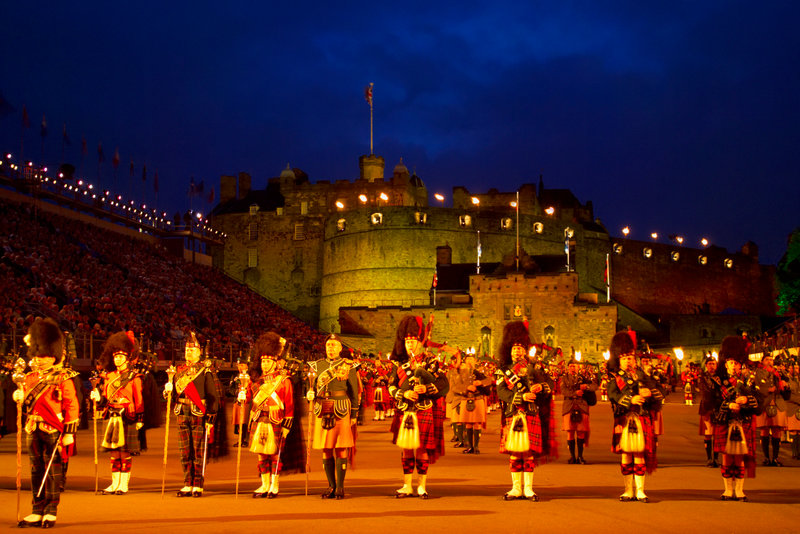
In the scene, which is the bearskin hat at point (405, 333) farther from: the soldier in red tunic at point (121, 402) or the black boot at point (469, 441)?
the black boot at point (469, 441)

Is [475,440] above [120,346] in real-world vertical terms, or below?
below

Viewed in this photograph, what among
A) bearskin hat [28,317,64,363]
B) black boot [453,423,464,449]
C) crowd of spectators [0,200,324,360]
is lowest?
black boot [453,423,464,449]

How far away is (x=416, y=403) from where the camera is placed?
11.1 m

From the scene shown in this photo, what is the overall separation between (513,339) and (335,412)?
241 cm

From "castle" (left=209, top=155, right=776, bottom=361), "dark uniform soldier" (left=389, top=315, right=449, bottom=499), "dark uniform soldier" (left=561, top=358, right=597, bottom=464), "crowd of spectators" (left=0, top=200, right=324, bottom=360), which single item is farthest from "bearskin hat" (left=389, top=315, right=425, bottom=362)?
"castle" (left=209, top=155, right=776, bottom=361)

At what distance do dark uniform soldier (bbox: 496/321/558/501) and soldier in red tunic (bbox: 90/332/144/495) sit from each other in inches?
186

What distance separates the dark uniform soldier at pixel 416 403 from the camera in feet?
A: 35.8

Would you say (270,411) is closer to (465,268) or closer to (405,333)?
(405,333)

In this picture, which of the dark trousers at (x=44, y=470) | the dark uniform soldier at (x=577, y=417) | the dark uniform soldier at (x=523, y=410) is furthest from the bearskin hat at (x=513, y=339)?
the dark trousers at (x=44, y=470)

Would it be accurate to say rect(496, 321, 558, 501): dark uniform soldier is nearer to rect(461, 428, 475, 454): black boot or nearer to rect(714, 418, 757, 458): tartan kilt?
rect(714, 418, 757, 458): tartan kilt

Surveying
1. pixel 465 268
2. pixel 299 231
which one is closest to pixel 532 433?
pixel 465 268

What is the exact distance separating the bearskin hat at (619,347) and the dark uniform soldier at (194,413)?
490 centimetres

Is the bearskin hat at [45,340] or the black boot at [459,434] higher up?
the bearskin hat at [45,340]

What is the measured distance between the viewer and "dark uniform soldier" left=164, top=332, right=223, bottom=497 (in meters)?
11.0
